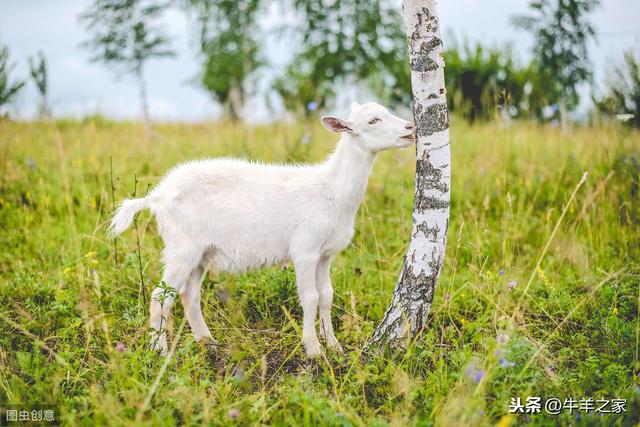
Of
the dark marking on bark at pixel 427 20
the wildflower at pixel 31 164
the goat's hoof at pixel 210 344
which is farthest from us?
the wildflower at pixel 31 164

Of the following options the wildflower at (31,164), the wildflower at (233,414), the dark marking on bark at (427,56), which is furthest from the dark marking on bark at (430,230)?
the wildflower at (31,164)

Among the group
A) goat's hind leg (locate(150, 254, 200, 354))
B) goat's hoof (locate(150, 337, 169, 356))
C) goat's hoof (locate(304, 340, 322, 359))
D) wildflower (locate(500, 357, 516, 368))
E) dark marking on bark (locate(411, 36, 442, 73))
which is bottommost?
goat's hoof (locate(304, 340, 322, 359))

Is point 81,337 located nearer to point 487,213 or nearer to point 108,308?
point 108,308

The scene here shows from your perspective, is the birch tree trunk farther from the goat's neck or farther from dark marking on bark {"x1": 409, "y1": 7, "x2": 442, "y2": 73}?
the goat's neck

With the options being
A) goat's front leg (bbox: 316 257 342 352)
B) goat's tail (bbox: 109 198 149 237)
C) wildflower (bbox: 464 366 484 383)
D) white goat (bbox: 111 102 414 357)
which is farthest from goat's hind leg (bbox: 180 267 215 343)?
wildflower (bbox: 464 366 484 383)

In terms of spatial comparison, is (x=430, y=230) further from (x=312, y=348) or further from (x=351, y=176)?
(x=312, y=348)

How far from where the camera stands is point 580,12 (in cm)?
1104

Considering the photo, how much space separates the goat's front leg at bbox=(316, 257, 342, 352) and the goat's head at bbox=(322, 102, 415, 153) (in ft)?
3.17

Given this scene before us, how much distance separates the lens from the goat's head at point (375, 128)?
3.54 metres

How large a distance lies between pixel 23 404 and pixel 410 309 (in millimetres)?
2373

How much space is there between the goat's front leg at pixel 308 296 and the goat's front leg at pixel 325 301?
0.18m

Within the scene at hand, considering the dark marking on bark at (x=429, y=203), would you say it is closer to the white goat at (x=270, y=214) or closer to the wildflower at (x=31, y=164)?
the white goat at (x=270, y=214)

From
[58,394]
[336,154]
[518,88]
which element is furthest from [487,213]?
[518,88]

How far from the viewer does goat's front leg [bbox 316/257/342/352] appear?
374 cm
